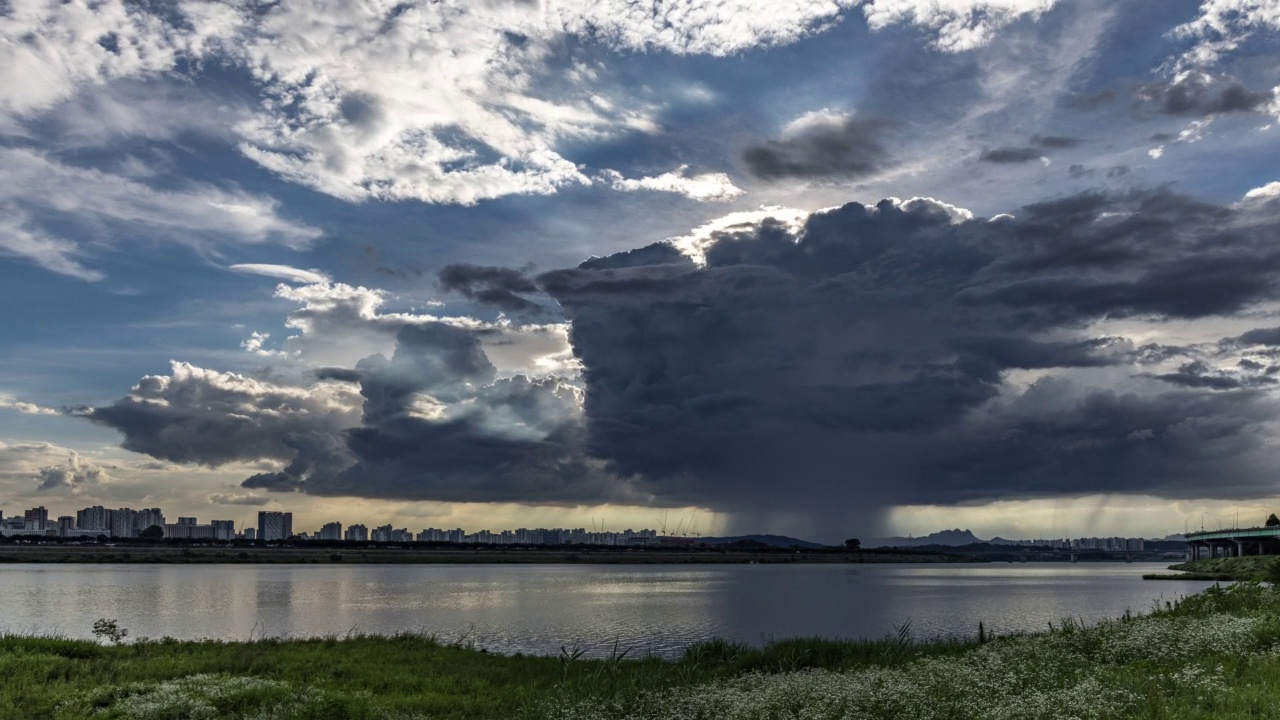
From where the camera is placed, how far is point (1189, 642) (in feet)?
91.1

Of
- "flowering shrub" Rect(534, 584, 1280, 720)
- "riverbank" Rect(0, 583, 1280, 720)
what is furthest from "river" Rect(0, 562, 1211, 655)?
"flowering shrub" Rect(534, 584, 1280, 720)

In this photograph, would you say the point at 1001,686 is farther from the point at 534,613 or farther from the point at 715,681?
the point at 534,613

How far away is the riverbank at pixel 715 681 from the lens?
21250 millimetres

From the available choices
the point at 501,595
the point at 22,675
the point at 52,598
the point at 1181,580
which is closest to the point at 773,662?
the point at 22,675

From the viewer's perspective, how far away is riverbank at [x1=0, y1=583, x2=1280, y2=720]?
69.7ft

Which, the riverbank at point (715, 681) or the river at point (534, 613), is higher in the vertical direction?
the riverbank at point (715, 681)

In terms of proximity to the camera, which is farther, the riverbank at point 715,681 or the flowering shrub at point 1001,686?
the riverbank at point 715,681

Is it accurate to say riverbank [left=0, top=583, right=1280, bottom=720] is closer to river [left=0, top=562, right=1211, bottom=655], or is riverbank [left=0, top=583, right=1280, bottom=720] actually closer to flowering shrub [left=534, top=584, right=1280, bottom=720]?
flowering shrub [left=534, top=584, right=1280, bottom=720]

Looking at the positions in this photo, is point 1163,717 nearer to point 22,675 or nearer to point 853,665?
point 853,665

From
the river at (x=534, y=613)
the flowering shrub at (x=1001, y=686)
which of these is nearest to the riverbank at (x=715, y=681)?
the flowering shrub at (x=1001, y=686)

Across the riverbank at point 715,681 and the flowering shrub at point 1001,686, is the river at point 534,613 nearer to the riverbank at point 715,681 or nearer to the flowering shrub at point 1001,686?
the riverbank at point 715,681

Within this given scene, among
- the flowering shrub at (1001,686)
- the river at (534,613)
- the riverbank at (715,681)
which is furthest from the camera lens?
the river at (534,613)

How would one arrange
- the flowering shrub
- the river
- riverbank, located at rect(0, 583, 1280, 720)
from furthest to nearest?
the river, riverbank, located at rect(0, 583, 1280, 720), the flowering shrub

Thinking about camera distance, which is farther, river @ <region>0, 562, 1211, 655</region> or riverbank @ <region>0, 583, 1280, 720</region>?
river @ <region>0, 562, 1211, 655</region>
